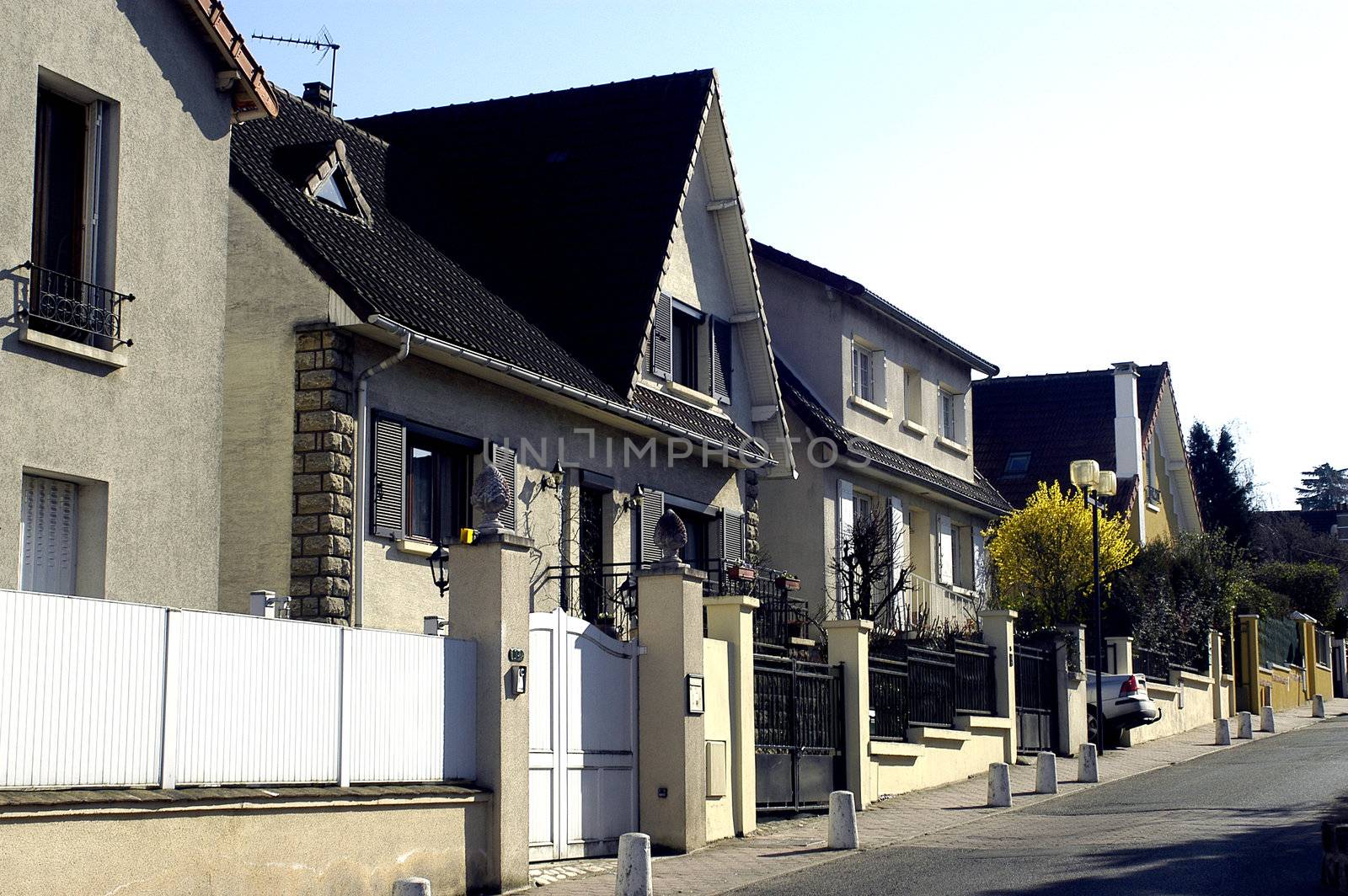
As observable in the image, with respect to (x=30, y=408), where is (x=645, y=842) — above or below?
below

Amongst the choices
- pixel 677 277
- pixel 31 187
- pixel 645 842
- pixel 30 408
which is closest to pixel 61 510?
pixel 30 408

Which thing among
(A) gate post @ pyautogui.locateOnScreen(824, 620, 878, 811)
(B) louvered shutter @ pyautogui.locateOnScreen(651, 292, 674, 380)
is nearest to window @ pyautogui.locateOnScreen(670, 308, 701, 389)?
(B) louvered shutter @ pyautogui.locateOnScreen(651, 292, 674, 380)

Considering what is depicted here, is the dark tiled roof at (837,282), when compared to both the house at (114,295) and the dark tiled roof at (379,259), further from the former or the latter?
the house at (114,295)

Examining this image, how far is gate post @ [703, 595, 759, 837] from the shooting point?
53.7 ft

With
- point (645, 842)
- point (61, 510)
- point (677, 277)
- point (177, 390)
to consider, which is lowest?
point (645, 842)

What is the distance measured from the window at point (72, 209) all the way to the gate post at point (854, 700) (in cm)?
923

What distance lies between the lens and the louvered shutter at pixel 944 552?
3128cm

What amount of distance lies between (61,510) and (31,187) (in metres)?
2.54

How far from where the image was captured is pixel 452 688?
1281 cm

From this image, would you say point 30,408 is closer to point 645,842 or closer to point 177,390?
point 177,390

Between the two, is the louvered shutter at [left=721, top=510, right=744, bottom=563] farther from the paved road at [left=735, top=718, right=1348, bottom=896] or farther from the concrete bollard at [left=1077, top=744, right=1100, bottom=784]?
the paved road at [left=735, top=718, right=1348, bottom=896]

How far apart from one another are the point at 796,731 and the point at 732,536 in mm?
5840

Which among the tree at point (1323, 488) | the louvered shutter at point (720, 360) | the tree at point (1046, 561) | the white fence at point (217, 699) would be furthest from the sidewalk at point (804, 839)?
the tree at point (1323, 488)

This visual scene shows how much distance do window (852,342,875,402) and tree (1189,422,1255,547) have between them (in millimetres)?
41314
